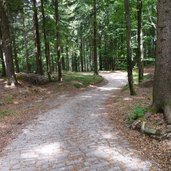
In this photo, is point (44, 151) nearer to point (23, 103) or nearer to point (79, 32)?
point (23, 103)

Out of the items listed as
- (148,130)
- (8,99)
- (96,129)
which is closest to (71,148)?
(96,129)

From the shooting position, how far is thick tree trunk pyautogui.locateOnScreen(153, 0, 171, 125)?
9516mm

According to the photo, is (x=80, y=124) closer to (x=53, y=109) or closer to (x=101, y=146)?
(x=101, y=146)

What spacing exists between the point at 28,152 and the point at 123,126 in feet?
12.2

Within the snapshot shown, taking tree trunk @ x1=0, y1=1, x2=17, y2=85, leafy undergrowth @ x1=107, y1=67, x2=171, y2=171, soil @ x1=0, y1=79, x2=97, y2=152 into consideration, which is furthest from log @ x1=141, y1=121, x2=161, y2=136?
tree trunk @ x1=0, y1=1, x2=17, y2=85

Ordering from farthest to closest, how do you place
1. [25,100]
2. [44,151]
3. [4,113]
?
[25,100] < [4,113] < [44,151]

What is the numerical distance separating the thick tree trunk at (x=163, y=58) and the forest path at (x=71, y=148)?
1.88 meters

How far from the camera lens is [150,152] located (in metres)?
7.76

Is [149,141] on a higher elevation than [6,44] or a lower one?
lower

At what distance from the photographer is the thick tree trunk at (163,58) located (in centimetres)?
952

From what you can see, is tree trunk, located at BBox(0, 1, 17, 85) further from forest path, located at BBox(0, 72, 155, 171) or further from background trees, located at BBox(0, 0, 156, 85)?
forest path, located at BBox(0, 72, 155, 171)

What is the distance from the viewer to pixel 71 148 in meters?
8.43

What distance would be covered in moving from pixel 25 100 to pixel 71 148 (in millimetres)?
11075

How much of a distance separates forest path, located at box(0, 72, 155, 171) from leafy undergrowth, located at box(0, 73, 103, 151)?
0.73 metres
